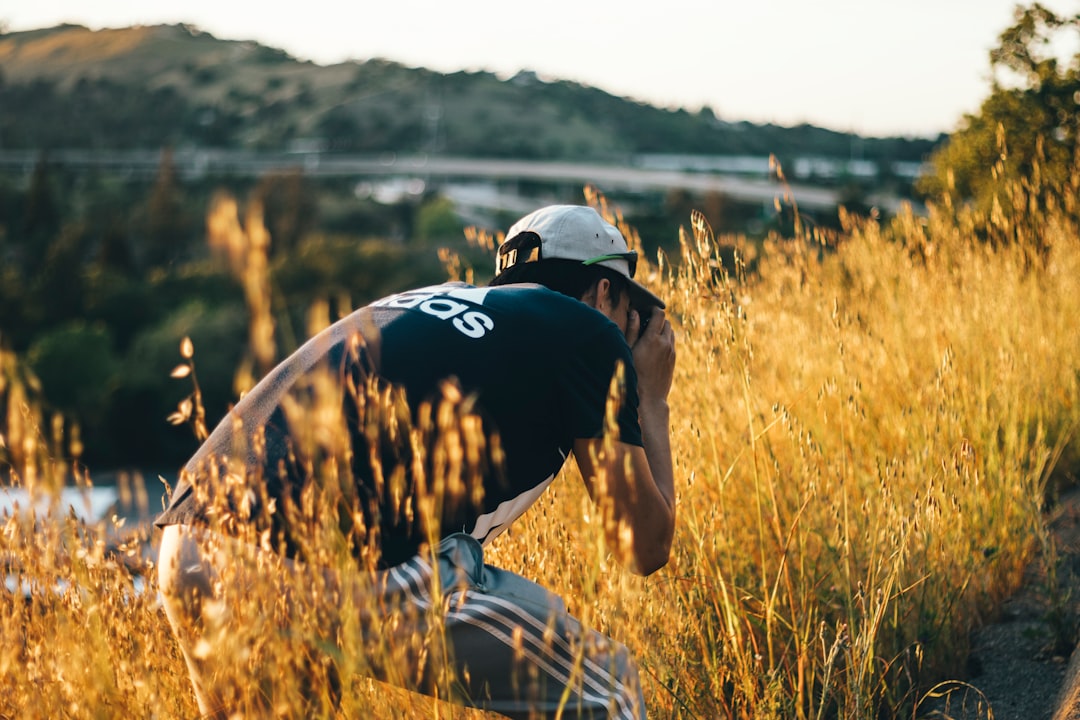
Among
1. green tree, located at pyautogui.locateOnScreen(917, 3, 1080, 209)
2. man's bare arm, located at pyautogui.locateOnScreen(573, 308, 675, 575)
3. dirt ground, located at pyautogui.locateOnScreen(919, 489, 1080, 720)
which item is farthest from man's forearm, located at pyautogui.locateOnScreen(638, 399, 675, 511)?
green tree, located at pyautogui.locateOnScreen(917, 3, 1080, 209)

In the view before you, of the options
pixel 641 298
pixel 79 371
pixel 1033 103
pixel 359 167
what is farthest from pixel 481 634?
pixel 359 167

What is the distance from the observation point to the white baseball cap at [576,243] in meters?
1.95

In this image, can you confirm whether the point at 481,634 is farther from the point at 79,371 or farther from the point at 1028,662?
the point at 79,371

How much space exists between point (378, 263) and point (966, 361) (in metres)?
33.3

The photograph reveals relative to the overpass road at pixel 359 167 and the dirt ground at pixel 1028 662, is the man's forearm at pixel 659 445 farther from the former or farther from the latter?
the overpass road at pixel 359 167

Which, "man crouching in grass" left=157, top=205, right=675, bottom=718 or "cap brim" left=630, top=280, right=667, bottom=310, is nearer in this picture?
"man crouching in grass" left=157, top=205, right=675, bottom=718

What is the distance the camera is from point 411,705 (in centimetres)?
156

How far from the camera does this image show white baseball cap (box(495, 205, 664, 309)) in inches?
76.7

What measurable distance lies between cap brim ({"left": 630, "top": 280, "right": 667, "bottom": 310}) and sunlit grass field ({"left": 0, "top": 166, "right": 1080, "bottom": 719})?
0.14 m

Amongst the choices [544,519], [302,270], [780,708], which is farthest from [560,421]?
[302,270]

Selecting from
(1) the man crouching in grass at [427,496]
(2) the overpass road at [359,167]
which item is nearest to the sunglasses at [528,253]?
(1) the man crouching in grass at [427,496]

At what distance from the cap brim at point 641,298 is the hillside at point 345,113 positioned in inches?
3048

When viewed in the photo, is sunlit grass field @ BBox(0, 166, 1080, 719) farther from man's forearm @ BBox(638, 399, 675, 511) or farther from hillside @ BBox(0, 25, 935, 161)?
hillside @ BBox(0, 25, 935, 161)

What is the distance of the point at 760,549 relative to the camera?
2426 millimetres
